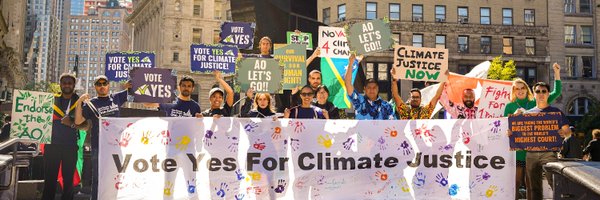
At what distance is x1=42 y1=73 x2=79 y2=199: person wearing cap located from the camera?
769 centimetres

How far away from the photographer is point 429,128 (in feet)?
26.9

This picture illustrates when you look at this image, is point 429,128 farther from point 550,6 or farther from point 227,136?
point 550,6

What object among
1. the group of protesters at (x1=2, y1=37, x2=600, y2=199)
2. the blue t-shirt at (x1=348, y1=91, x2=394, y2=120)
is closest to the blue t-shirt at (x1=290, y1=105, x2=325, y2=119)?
the group of protesters at (x1=2, y1=37, x2=600, y2=199)

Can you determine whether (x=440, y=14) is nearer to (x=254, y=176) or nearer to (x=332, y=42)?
(x=332, y=42)

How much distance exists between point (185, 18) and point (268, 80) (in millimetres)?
53566

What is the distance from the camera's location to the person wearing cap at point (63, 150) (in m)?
7.69

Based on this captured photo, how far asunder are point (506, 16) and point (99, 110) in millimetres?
45390

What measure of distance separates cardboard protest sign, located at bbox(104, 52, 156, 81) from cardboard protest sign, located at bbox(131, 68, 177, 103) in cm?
301

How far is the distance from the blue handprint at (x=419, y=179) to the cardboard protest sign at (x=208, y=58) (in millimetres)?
5557

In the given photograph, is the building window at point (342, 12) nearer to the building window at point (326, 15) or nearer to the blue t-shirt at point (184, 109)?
the building window at point (326, 15)

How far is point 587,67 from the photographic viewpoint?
160 feet

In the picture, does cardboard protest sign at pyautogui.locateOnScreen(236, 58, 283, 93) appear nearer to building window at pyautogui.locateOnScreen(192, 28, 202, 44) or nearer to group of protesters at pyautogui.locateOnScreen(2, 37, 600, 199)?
group of protesters at pyautogui.locateOnScreen(2, 37, 600, 199)

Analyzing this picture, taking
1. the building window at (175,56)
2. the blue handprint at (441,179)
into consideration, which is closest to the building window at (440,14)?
the building window at (175,56)

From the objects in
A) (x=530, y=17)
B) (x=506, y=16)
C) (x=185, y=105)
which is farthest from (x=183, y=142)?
(x=530, y=17)
